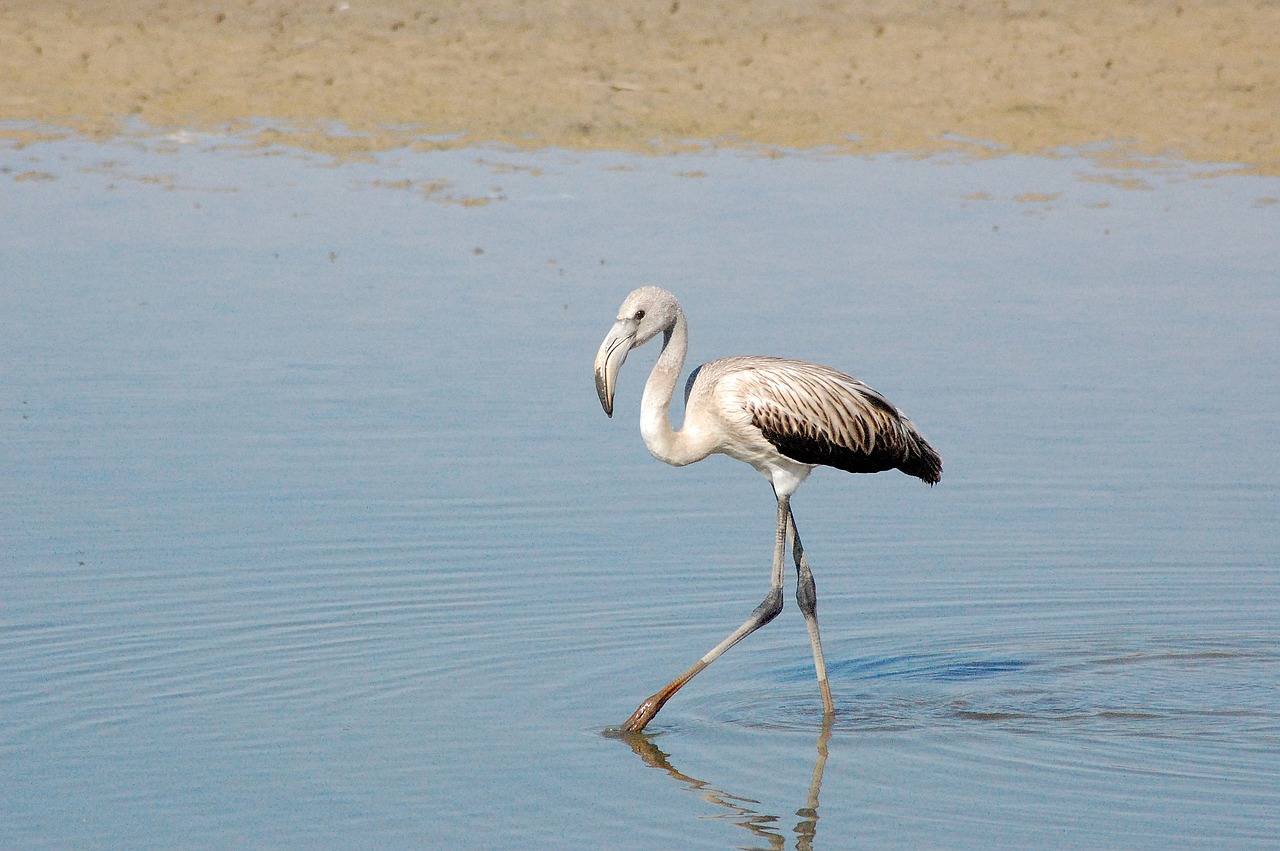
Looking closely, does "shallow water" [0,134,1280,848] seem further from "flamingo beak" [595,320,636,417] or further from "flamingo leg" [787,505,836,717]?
"flamingo beak" [595,320,636,417]

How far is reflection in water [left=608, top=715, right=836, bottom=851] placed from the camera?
5195 millimetres

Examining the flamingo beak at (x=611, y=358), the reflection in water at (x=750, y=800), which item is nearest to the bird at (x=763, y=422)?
the flamingo beak at (x=611, y=358)

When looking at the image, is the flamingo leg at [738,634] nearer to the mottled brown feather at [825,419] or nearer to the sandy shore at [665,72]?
the mottled brown feather at [825,419]

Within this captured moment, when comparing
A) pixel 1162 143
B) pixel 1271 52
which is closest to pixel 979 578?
pixel 1162 143

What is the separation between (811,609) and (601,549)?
3.86 ft

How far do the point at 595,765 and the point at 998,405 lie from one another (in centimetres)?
411

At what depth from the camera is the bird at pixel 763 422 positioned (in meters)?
6.10

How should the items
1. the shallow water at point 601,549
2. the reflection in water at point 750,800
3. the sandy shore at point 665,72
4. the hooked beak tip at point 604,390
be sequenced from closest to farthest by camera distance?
the reflection in water at point 750,800 → the shallow water at point 601,549 → the hooked beak tip at point 604,390 → the sandy shore at point 665,72

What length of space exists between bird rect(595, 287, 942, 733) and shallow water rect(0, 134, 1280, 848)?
33 cm

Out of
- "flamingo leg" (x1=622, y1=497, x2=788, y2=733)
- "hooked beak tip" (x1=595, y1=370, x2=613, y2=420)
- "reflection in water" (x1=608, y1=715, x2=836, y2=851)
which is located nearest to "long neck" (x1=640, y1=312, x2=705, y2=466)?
"hooked beak tip" (x1=595, y1=370, x2=613, y2=420)

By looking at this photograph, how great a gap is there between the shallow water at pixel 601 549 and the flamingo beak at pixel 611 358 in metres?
1.01

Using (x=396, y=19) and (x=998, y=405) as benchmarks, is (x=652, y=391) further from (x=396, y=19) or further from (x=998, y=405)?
(x=396, y=19)

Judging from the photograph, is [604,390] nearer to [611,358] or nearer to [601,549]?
[611,358]

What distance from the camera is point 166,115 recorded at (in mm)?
18219
